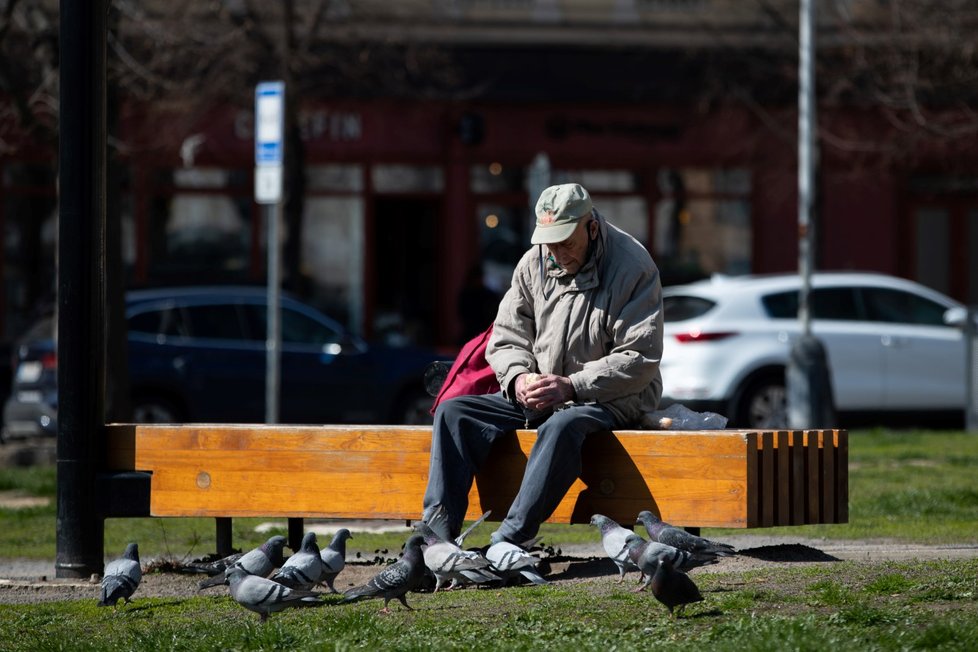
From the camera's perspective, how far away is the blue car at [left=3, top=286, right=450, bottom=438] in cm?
1599

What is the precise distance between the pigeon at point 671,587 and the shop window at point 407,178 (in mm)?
19462

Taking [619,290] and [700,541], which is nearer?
[700,541]

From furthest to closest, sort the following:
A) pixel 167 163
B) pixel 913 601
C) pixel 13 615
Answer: pixel 167 163, pixel 13 615, pixel 913 601

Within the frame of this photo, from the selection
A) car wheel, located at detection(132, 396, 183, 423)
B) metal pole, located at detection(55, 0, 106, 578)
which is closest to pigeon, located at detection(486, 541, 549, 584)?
metal pole, located at detection(55, 0, 106, 578)

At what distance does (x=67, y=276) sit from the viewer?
788 centimetres

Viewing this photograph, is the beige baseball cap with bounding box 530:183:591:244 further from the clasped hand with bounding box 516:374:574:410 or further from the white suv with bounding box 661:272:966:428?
the white suv with bounding box 661:272:966:428

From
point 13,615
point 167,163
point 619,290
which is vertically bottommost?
point 13,615

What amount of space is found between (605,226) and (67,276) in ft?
8.30

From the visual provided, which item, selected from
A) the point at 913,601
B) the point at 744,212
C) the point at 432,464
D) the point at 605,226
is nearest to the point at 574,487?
the point at 432,464

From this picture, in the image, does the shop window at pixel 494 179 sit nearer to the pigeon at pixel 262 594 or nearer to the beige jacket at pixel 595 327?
the beige jacket at pixel 595 327

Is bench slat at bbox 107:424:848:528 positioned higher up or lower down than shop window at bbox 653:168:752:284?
lower down

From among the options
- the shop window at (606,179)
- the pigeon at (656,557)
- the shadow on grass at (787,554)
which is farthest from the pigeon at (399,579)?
the shop window at (606,179)

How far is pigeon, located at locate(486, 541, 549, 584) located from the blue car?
9268 millimetres

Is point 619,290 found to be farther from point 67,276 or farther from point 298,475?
point 67,276
